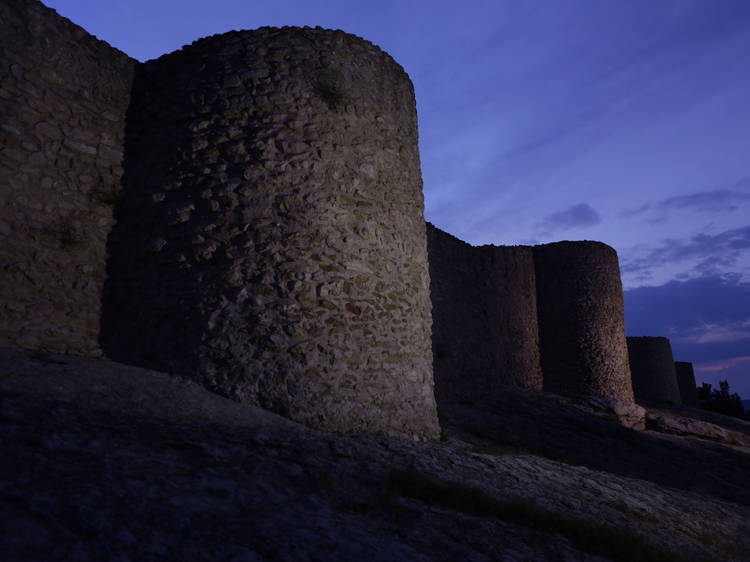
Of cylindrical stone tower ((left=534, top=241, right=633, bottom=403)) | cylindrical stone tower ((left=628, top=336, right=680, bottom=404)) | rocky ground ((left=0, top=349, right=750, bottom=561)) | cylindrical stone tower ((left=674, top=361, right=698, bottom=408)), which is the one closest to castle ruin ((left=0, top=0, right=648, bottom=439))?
rocky ground ((left=0, top=349, right=750, bottom=561))

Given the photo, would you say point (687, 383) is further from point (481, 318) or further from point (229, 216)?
point (229, 216)

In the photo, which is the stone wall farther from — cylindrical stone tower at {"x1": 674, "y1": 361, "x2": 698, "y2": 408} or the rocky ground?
cylindrical stone tower at {"x1": 674, "y1": 361, "x2": 698, "y2": 408}

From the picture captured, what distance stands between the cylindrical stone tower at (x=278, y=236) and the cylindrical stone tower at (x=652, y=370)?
20.6 m

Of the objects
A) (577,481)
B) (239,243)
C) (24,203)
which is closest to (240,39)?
(239,243)

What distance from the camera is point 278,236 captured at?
17.7 feet

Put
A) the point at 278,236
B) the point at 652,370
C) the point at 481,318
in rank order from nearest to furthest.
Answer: the point at 278,236 → the point at 481,318 → the point at 652,370

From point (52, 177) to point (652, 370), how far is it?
2424 cm

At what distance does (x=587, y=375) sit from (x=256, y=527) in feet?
48.6

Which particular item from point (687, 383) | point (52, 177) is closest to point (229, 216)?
point (52, 177)

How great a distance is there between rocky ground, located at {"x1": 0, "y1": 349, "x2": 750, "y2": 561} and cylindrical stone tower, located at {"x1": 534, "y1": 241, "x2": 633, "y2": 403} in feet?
32.3

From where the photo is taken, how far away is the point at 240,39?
607 centimetres

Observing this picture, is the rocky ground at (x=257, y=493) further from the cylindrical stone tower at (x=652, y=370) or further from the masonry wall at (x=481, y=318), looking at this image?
the cylindrical stone tower at (x=652, y=370)

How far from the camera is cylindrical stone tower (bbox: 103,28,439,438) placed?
5137mm

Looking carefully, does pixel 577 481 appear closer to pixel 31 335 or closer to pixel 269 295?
pixel 269 295
